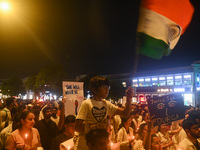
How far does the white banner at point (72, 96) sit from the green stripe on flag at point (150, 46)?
125 inches

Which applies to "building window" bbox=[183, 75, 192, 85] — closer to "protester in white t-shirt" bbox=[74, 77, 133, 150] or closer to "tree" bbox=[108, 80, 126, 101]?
"tree" bbox=[108, 80, 126, 101]

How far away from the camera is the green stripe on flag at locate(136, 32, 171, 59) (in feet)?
11.2

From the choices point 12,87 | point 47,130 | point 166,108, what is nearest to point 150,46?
point 166,108

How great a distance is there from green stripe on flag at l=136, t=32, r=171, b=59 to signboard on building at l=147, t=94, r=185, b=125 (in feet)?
3.84

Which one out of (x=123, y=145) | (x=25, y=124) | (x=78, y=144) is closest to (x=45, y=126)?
(x=25, y=124)

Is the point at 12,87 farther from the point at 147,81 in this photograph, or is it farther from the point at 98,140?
the point at 98,140

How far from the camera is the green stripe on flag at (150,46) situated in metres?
3.42

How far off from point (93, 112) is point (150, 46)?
154 cm

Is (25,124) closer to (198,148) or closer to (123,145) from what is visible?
(123,145)

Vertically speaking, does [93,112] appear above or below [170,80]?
below

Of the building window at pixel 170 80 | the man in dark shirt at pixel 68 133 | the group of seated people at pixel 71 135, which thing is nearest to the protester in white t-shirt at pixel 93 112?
the group of seated people at pixel 71 135

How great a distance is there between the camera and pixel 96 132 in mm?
2633

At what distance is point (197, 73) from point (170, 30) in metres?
47.3

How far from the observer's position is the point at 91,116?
314 cm
